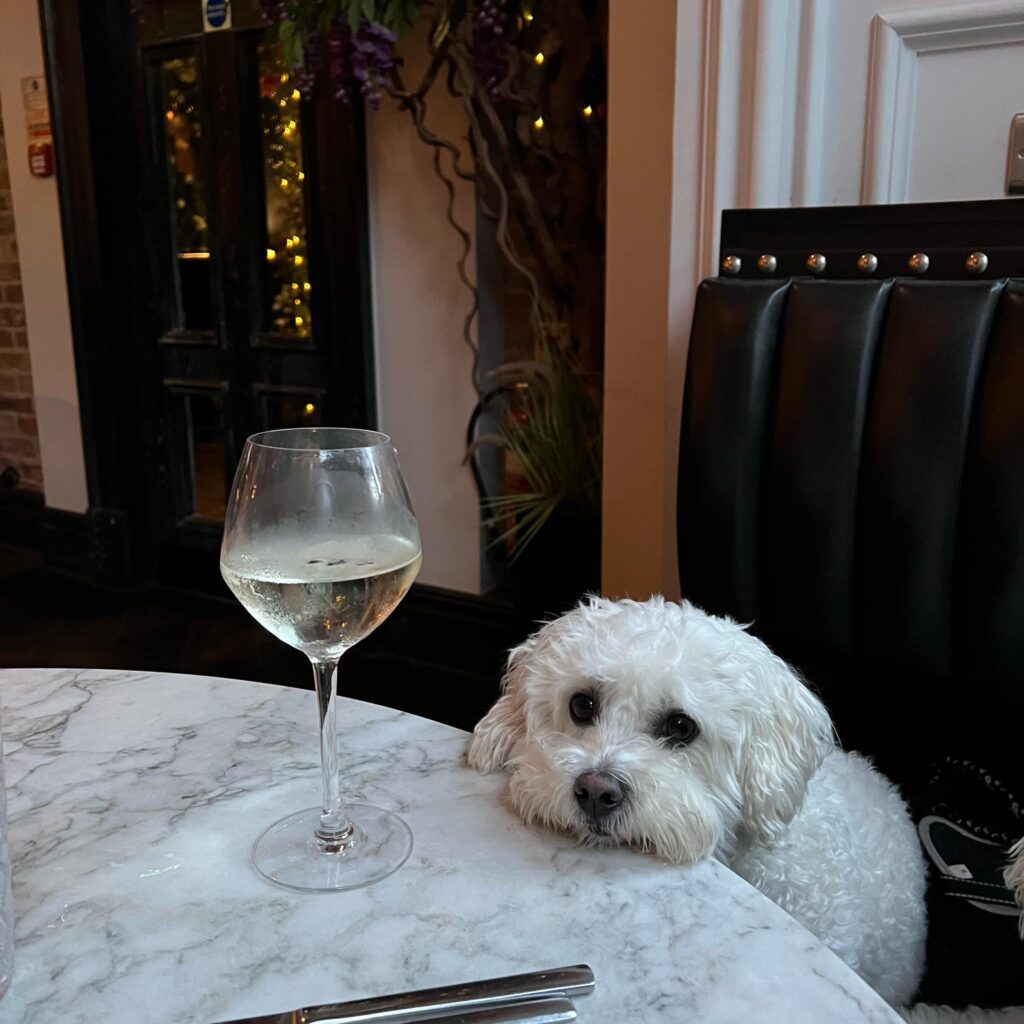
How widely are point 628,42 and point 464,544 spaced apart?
1.52 m

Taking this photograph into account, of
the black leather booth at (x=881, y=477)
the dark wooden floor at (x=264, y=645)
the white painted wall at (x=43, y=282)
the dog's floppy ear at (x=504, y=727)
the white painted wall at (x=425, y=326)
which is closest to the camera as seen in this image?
the dog's floppy ear at (x=504, y=727)

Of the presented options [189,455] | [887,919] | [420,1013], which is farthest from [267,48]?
[420,1013]

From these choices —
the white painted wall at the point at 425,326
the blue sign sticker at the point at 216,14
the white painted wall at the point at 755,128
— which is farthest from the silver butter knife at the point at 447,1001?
the blue sign sticker at the point at 216,14

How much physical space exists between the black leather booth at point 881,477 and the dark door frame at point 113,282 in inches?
62.8

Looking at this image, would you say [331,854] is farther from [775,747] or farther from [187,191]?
[187,191]

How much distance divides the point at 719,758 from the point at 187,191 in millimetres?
2919

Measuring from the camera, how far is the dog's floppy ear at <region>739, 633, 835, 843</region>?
3.07 ft

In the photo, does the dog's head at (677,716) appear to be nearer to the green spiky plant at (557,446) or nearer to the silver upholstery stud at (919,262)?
the silver upholstery stud at (919,262)

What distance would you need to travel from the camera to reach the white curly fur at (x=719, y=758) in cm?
86

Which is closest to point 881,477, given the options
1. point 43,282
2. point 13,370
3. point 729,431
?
point 729,431

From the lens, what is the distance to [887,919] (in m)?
1.07

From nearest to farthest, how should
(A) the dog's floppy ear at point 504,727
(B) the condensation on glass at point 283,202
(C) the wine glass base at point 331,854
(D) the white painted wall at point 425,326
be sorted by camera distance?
(C) the wine glass base at point 331,854
(A) the dog's floppy ear at point 504,727
(D) the white painted wall at point 425,326
(B) the condensation on glass at point 283,202

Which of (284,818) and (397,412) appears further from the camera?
(397,412)

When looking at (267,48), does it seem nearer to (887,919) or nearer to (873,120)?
(873,120)
